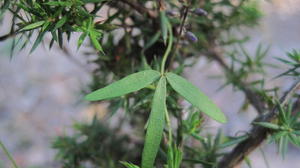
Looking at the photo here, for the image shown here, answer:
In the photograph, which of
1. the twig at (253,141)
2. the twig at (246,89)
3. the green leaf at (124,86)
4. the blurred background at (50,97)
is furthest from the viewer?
the blurred background at (50,97)

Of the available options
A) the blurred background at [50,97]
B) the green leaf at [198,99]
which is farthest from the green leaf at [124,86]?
the blurred background at [50,97]

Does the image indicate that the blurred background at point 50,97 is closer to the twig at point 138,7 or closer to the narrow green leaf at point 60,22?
the twig at point 138,7

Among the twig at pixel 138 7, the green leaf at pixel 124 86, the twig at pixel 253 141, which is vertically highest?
the twig at pixel 138 7

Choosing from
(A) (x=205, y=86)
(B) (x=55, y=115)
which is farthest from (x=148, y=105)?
(B) (x=55, y=115)

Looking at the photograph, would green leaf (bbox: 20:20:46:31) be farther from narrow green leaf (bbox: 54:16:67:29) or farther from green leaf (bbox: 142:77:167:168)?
green leaf (bbox: 142:77:167:168)

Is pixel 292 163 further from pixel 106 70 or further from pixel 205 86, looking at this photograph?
pixel 106 70
